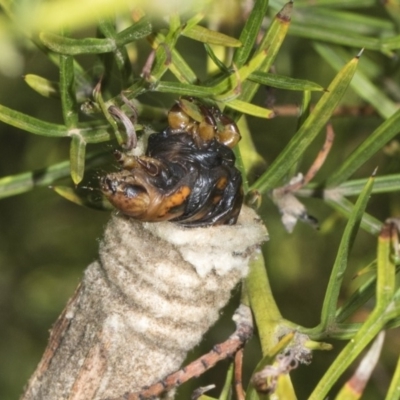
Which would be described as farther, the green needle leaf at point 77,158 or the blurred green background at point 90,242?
the blurred green background at point 90,242

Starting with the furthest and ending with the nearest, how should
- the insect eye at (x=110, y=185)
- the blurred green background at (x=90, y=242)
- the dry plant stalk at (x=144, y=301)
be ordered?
the blurred green background at (x=90, y=242) < the dry plant stalk at (x=144, y=301) < the insect eye at (x=110, y=185)

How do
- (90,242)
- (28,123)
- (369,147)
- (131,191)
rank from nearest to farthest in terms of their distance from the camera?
(131,191) < (28,123) < (369,147) < (90,242)

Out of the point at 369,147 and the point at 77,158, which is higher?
the point at 369,147

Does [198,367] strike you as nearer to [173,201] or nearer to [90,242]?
[173,201]

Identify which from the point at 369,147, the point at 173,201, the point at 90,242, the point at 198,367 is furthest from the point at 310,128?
the point at 90,242

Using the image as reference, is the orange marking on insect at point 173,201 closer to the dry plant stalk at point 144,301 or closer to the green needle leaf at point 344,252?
the dry plant stalk at point 144,301

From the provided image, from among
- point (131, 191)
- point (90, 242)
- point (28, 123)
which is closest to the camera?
point (131, 191)

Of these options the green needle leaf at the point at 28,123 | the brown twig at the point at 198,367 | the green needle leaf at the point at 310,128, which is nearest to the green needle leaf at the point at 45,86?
the green needle leaf at the point at 28,123
